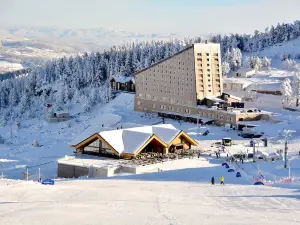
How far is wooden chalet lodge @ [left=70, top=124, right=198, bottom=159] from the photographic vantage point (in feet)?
146

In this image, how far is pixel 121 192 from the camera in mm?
28953

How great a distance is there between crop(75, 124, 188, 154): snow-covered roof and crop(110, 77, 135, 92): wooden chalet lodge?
2171 inches

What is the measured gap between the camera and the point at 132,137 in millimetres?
46188

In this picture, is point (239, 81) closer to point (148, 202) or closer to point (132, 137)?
point (132, 137)

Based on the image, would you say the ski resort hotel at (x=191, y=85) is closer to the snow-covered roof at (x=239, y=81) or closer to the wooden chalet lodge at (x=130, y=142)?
the snow-covered roof at (x=239, y=81)

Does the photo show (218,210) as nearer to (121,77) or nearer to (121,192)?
(121,192)

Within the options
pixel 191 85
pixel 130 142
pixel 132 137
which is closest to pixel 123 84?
pixel 191 85

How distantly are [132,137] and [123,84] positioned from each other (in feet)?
198

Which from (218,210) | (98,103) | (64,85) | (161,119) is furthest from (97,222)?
(64,85)

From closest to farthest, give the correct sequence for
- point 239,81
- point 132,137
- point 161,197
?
point 161,197 → point 132,137 → point 239,81

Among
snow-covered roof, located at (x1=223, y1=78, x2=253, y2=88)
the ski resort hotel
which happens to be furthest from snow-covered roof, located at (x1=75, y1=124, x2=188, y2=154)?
snow-covered roof, located at (x1=223, y1=78, x2=253, y2=88)

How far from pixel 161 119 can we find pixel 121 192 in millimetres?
48625

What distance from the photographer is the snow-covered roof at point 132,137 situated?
147 feet

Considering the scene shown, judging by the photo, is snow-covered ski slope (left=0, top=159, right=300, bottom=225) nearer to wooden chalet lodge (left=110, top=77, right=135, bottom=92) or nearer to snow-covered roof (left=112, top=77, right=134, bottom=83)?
wooden chalet lodge (left=110, top=77, right=135, bottom=92)
